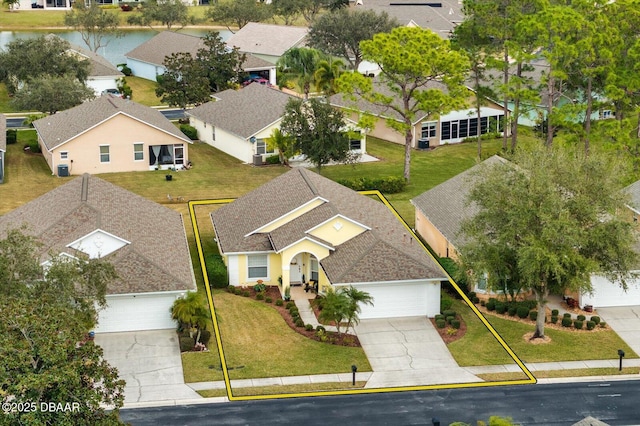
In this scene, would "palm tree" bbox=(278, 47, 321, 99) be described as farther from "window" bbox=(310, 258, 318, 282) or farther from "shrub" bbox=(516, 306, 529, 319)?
"shrub" bbox=(516, 306, 529, 319)

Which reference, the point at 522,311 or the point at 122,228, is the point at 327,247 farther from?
the point at 122,228

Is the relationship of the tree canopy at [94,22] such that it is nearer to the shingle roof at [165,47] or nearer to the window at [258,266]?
the shingle roof at [165,47]

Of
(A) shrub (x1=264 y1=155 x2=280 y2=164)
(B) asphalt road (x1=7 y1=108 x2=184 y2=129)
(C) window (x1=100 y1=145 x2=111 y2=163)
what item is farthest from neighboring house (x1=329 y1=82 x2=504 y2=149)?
(C) window (x1=100 y1=145 x2=111 y2=163)

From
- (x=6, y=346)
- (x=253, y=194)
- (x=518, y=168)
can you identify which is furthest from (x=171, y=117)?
(x=6, y=346)

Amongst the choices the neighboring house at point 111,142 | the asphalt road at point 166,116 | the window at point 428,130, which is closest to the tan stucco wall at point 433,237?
the neighboring house at point 111,142

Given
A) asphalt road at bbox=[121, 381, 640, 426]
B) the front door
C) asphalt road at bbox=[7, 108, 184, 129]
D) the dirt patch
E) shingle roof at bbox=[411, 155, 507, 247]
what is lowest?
asphalt road at bbox=[121, 381, 640, 426]

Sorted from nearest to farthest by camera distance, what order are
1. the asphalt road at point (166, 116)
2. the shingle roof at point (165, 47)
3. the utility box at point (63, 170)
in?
the utility box at point (63, 170) < the asphalt road at point (166, 116) < the shingle roof at point (165, 47)

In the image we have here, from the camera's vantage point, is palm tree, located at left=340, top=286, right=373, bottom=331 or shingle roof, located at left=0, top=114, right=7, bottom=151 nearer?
palm tree, located at left=340, top=286, right=373, bottom=331
